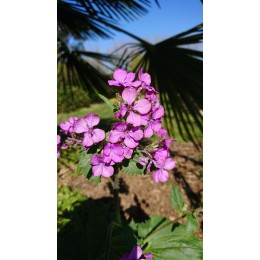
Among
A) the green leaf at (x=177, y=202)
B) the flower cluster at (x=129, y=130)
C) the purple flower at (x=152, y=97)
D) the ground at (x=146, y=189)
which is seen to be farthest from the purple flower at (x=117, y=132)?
the ground at (x=146, y=189)

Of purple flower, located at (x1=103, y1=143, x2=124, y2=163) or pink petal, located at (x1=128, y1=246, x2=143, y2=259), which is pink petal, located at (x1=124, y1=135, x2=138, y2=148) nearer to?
purple flower, located at (x1=103, y1=143, x2=124, y2=163)

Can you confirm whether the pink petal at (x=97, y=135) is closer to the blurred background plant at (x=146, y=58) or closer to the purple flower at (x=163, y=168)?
the purple flower at (x=163, y=168)

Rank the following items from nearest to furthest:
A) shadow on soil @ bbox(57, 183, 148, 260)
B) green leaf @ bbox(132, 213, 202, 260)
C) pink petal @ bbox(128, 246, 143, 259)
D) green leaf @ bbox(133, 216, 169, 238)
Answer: pink petal @ bbox(128, 246, 143, 259) → shadow on soil @ bbox(57, 183, 148, 260) → green leaf @ bbox(132, 213, 202, 260) → green leaf @ bbox(133, 216, 169, 238)

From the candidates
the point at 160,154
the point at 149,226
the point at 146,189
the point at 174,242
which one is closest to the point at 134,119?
the point at 160,154

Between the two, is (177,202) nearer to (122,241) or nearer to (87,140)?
(122,241)

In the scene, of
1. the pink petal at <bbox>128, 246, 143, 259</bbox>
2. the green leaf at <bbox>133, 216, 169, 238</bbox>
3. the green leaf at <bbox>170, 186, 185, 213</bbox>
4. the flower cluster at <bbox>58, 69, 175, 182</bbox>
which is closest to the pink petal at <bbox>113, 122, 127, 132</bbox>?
the flower cluster at <bbox>58, 69, 175, 182</bbox>
